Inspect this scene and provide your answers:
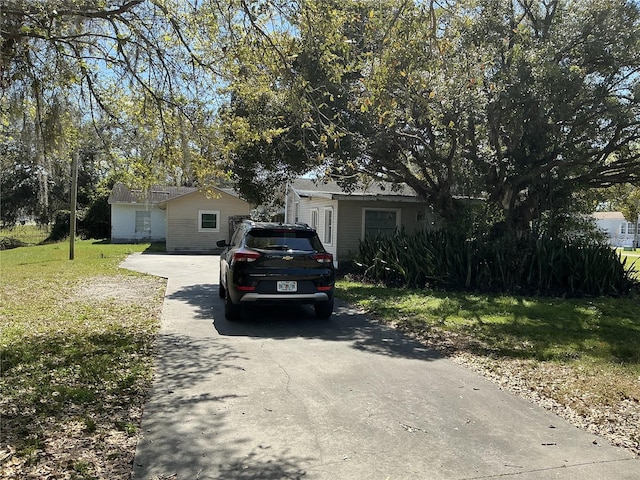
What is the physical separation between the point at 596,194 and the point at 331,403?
17.8 m

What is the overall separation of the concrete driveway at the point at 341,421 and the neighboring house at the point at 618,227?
1903 inches

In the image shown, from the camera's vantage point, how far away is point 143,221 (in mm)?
34719

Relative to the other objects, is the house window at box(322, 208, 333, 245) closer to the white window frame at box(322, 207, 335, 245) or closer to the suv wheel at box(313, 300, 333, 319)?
the white window frame at box(322, 207, 335, 245)

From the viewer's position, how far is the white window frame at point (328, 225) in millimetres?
20000

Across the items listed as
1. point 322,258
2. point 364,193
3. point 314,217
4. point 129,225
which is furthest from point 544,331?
point 129,225

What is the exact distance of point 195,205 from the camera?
29.0m

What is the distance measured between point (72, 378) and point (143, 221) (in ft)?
101

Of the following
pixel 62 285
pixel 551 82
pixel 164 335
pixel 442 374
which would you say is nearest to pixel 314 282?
pixel 164 335

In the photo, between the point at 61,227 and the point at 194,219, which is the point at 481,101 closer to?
the point at 194,219

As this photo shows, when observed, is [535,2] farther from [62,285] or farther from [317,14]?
[62,285]

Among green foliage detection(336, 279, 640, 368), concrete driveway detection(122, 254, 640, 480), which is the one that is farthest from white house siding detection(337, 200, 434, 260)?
concrete driveway detection(122, 254, 640, 480)

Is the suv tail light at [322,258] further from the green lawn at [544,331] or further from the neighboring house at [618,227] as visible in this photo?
the neighboring house at [618,227]

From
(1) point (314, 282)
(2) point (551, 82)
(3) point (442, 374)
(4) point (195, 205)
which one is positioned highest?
(2) point (551, 82)

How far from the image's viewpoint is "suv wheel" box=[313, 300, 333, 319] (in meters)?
9.28
